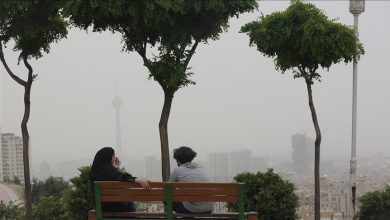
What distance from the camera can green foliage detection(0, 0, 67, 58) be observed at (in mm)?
7266

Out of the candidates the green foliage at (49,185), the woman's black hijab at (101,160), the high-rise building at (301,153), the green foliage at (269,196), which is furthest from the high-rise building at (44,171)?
the woman's black hijab at (101,160)

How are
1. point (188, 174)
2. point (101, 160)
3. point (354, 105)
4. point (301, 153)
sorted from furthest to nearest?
point (301, 153) → point (354, 105) → point (101, 160) → point (188, 174)

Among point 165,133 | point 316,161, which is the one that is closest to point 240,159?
point 316,161

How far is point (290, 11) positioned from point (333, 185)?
408 cm

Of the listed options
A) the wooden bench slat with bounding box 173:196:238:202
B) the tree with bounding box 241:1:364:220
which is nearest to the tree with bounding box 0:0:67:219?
the tree with bounding box 241:1:364:220

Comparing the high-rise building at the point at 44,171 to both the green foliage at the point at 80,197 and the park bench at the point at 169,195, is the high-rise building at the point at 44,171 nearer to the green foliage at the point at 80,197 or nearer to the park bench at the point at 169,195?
the green foliage at the point at 80,197

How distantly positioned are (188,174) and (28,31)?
412 cm

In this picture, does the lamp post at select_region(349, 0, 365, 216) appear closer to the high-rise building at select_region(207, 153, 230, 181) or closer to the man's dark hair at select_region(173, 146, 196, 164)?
the high-rise building at select_region(207, 153, 230, 181)

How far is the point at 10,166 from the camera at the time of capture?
120 ft

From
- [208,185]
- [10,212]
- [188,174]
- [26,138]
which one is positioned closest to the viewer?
[208,185]

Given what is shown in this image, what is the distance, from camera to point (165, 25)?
24.8ft

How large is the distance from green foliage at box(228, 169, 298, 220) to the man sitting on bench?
294 centimetres

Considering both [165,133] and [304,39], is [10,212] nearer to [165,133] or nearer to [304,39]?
[165,133]

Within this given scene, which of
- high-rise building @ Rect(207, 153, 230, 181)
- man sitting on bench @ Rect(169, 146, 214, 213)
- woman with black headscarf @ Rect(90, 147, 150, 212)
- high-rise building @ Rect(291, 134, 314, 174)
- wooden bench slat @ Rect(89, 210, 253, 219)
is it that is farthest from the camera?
high-rise building @ Rect(207, 153, 230, 181)
